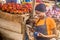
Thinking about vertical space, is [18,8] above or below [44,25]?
above

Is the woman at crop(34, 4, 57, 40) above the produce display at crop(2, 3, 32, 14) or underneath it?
underneath

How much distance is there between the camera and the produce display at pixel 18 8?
4.99 ft

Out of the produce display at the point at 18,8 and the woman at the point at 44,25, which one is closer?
the woman at the point at 44,25

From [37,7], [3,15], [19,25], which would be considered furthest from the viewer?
[3,15]

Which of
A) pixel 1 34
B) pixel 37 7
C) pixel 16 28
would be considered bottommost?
pixel 1 34

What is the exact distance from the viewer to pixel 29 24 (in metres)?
1.43

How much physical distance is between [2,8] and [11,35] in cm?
28

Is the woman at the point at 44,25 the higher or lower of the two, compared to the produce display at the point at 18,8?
lower

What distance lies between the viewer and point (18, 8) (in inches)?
60.6

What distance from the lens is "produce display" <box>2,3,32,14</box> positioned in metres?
1.52

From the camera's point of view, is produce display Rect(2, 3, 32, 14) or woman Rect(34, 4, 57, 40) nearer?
woman Rect(34, 4, 57, 40)

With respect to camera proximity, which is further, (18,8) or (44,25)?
(18,8)

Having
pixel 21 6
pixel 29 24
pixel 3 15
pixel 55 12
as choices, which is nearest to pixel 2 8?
pixel 3 15

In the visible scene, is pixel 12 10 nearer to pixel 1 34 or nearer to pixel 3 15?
pixel 3 15
